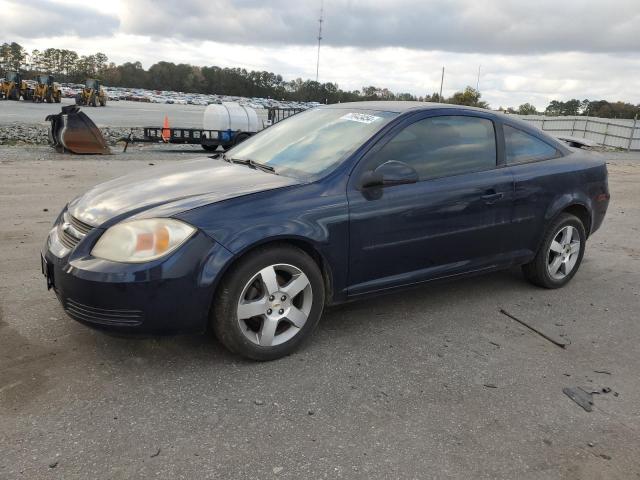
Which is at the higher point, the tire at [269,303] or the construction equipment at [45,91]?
the construction equipment at [45,91]

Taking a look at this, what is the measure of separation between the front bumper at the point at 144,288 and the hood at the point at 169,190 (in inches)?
10.2

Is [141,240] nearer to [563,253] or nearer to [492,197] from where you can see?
[492,197]

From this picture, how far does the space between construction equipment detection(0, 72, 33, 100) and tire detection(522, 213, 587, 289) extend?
174 ft

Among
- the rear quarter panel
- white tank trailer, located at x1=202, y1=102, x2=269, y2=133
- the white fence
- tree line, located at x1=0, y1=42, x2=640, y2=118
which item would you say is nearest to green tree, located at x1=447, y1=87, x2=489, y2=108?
the white fence

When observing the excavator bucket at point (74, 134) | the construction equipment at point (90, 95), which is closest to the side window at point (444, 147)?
the excavator bucket at point (74, 134)

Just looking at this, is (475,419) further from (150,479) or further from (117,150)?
(117,150)

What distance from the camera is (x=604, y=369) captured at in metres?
3.56

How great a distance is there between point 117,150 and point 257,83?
130 m

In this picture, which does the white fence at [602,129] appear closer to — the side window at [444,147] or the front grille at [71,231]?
the side window at [444,147]

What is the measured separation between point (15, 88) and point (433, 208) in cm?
5550

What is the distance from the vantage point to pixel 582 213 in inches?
199

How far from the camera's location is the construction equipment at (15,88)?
159 ft

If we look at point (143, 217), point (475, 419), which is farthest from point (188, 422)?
point (475, 419)

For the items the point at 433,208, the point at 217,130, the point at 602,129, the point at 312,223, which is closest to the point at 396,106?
the point at 433,208
